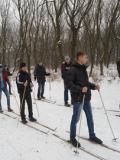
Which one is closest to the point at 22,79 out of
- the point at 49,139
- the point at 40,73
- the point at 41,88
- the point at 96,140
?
the point at 49,139

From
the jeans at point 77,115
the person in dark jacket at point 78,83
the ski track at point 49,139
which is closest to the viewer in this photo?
the ski track at point 49,139

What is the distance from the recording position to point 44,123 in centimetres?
1094

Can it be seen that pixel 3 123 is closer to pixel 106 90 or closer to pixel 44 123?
pixel 44 123

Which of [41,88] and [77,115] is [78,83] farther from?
[41,88]

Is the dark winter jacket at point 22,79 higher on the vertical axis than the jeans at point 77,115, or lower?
higher

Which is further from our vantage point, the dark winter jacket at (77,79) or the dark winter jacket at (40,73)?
the dark winter jacket at (40,73)

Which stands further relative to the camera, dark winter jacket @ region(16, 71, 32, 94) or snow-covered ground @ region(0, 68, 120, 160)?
dark winter jacket @ region(16, 71, 32, 94)

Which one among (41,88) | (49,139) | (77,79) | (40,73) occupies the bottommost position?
(49,139)

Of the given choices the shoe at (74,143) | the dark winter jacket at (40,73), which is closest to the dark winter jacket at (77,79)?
the shoe at (74,143)

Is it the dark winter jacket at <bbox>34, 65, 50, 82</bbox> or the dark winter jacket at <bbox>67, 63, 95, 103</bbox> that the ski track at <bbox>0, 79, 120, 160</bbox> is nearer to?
the dark winter jacket at <bbox>67, 63, 95, 103</bbox>

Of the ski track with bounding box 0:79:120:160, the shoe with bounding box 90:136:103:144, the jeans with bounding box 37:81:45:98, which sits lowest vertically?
the ski track with bounding box 0:79:120:160

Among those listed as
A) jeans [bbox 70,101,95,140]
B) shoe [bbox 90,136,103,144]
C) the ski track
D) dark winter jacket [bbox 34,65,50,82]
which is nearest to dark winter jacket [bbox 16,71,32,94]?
the ski track

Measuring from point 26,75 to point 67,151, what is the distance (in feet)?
13.2

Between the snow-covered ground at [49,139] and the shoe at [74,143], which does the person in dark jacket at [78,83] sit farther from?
the snow-covered ground at [49,139]
